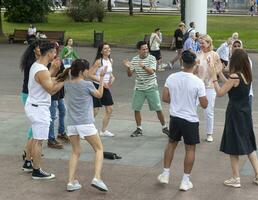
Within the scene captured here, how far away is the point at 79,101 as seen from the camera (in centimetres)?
702

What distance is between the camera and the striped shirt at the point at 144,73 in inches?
395

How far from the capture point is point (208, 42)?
9703 mm

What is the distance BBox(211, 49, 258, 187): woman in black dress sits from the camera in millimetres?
7047

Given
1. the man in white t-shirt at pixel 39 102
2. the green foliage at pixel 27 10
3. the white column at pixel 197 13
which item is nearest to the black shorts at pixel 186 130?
the man in white t-shirt at pixel 39 102

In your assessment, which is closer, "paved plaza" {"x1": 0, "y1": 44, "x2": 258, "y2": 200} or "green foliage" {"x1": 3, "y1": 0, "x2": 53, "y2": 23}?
"paved plaza" {"x1": 0, "y1": 44, "x2": 258, "y2": 200}

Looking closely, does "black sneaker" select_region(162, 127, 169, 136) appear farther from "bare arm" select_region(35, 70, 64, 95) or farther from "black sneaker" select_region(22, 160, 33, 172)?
"bare arm" select_region(35, 70, 64, 95)

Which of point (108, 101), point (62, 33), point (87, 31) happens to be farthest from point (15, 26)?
point (108, 101)

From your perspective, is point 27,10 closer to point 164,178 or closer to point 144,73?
point 144,73

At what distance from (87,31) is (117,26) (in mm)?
3495

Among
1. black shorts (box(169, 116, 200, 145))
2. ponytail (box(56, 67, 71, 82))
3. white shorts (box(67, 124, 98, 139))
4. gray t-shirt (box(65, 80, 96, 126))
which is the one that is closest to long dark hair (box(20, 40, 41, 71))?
ponytail (box(56, 67, 71, 82))

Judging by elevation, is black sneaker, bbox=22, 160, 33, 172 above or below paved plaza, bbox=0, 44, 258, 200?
above

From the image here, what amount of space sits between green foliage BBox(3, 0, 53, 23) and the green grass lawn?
2.16ft

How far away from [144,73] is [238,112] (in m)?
3.17

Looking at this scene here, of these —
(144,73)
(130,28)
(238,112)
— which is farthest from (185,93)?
(130,28)
